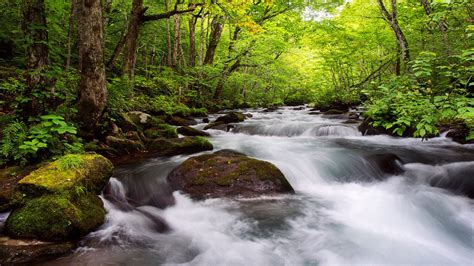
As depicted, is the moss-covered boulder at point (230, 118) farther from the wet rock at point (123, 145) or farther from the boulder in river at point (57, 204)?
the boulder in river at point (57, 204)

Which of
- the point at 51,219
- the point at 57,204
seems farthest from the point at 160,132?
the point at 51,219

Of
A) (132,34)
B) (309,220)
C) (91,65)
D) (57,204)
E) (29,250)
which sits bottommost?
(309,220)

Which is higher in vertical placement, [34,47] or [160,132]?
[34,47]

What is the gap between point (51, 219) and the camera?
119 inches

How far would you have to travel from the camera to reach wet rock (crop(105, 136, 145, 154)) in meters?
6.39

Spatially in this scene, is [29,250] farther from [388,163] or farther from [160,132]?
[388,163]

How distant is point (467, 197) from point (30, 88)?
7709mm

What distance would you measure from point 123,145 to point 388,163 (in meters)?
6.12

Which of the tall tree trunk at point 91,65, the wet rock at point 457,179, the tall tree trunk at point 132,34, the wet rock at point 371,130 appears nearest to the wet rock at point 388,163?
the wet rock at point 457,179

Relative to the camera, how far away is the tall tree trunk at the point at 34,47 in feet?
15.3

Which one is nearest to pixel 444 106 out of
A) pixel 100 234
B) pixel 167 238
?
pixel 167 238

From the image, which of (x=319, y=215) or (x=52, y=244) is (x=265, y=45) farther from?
(x=52, y=244)

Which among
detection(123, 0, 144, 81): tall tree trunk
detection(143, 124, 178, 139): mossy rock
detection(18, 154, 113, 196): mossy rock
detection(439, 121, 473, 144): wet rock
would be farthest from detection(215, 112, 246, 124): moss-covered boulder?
detection(18, 154, 113, 196): mossy rock

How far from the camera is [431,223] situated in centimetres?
425
